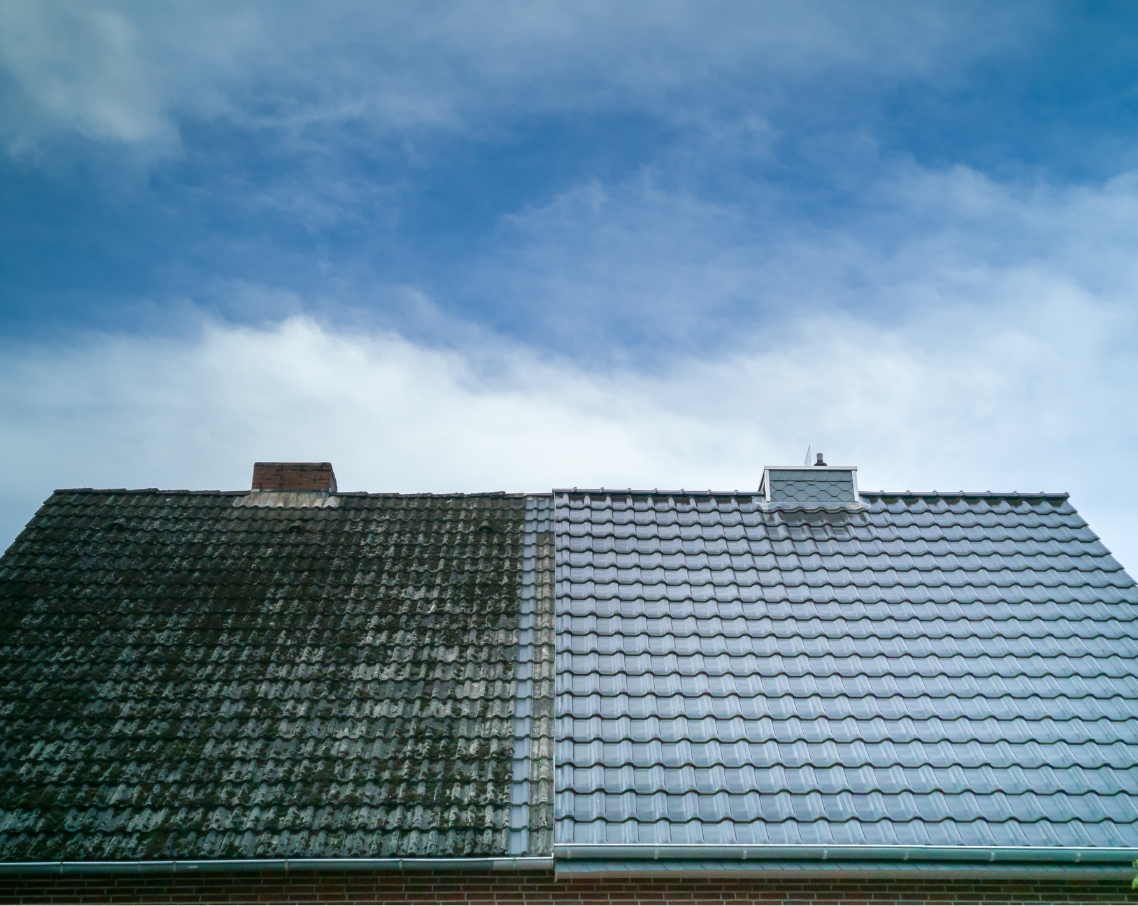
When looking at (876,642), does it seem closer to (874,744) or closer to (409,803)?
(874,744)

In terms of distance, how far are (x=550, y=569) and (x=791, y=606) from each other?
273 cm

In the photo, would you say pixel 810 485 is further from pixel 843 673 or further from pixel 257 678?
pixel 257 678

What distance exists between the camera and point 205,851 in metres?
6.20

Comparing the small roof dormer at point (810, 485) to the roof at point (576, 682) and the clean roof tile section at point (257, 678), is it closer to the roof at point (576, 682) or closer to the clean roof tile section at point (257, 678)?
the roof at point (576, 682)

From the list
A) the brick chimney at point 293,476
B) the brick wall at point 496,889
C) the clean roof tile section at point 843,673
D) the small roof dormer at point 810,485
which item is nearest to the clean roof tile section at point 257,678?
the brick wall at point 496,889

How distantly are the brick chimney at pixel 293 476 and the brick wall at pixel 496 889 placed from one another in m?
5.36

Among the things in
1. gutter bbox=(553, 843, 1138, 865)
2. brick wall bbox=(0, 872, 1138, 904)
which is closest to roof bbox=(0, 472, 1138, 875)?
gutter bbox=(553, 843, 1138, 865)

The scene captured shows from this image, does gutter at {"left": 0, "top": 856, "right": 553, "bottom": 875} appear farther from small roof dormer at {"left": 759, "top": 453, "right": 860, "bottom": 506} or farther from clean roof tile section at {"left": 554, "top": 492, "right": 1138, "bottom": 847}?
small roof dormer at {"left": 759, "top": 453, "right": 860, "bottom": 506}

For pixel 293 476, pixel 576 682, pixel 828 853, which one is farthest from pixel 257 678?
pixel 828 853

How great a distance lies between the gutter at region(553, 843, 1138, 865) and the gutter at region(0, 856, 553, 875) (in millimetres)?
384

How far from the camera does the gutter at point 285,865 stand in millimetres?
6137

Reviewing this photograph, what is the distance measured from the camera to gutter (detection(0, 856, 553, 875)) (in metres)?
6.14

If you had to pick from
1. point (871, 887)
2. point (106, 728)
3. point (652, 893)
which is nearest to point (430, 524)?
point (106, 728)

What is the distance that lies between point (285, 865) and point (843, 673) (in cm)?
526
